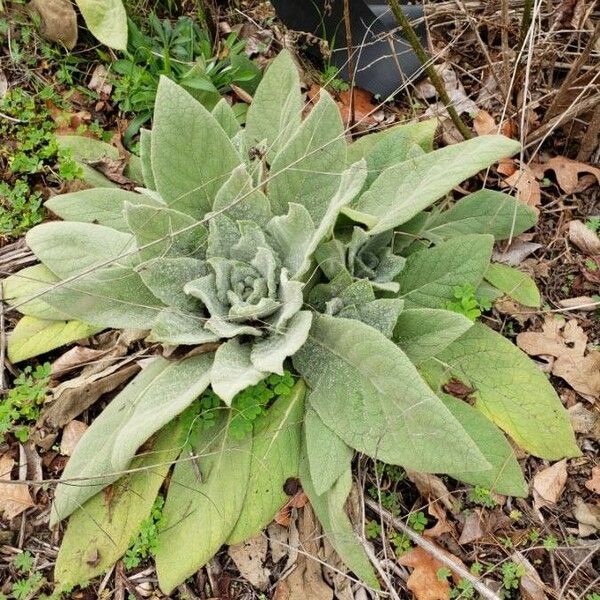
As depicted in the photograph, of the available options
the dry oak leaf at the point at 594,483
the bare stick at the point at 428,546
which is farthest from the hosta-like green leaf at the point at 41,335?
the dry oak leaf at the point at 594,483

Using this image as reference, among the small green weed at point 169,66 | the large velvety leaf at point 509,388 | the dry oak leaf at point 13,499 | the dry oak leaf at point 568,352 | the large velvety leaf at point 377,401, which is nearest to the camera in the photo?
the large velvety leaf at point 377,401

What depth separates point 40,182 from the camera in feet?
8.21

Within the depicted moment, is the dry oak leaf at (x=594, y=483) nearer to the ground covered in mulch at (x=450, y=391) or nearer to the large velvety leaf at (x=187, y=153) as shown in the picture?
the ground covered in mulch at (x=450, y=391)

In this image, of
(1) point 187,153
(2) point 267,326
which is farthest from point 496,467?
(1) point 187,153

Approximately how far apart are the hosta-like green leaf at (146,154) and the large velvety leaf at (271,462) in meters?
0.77

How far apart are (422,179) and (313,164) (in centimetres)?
32

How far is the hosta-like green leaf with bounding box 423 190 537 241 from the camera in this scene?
2.12 metres

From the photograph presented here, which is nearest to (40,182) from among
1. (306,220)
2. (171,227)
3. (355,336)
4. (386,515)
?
(171,227)

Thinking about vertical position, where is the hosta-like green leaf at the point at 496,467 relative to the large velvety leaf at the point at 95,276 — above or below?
below

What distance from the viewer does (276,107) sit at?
212 centimetres

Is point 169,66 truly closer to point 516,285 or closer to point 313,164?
point 313,164

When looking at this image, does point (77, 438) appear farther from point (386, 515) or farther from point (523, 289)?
point (523, 289)

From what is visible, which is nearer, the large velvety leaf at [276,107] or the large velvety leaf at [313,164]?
the large velvety leaf at [313,164]

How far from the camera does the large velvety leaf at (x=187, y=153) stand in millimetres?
1774
